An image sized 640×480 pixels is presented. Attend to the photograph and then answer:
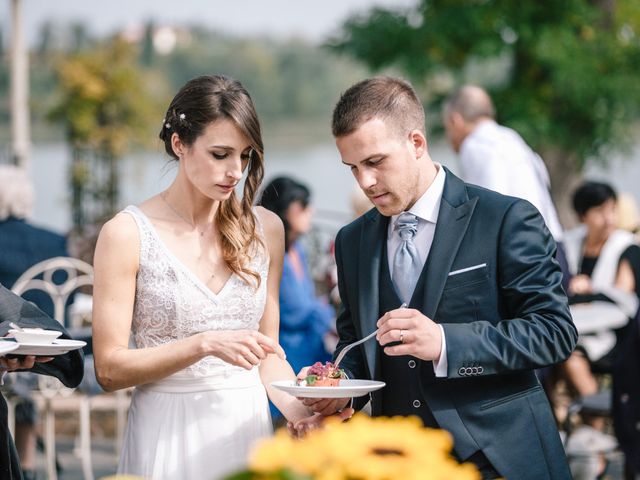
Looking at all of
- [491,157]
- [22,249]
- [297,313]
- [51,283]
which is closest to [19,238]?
[22,249]

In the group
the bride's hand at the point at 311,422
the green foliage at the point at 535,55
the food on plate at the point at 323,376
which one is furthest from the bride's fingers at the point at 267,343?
the green foliage at the point at 535,55

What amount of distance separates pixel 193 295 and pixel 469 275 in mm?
875

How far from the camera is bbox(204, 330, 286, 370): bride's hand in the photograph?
111 inches

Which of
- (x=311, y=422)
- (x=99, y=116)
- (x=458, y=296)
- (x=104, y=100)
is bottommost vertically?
(x=311, y=422)

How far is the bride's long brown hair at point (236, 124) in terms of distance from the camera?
10.2ft

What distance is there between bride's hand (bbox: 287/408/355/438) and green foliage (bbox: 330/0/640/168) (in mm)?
7372

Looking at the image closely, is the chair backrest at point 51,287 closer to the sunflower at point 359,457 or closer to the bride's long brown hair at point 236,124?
the bride's long brown hair at point 236,124

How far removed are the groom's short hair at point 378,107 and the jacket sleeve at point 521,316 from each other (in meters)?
0.37

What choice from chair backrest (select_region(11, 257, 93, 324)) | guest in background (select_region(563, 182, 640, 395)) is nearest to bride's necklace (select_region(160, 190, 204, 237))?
chair backrest (select_region(11, 257, 93, 324))

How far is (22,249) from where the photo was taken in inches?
251

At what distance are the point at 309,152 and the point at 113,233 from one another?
28.3 ft

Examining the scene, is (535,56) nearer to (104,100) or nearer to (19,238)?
(104,100)

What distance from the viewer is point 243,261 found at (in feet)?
10.6

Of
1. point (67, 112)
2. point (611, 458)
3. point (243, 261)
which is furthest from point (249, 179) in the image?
point (67, 112)
